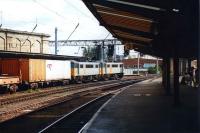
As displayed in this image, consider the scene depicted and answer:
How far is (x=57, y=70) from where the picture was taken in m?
49.6

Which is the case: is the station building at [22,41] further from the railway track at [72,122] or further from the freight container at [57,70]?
the railway track at [72,122]

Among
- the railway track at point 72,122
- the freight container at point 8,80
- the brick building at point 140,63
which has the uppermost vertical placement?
the brick building at point 140,63

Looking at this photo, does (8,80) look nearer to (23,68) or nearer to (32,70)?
(23,68)

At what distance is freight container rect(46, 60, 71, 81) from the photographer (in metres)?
46.5

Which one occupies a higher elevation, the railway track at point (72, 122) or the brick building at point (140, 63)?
the brick building at point (140, 63)

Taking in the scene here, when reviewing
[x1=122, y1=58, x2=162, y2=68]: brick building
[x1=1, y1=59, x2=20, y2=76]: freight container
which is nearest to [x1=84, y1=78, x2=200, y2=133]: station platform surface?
[x1=1, y1=59, x2=20, y2=76]: freight container

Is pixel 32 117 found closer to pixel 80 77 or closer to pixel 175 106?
pixel 175 106

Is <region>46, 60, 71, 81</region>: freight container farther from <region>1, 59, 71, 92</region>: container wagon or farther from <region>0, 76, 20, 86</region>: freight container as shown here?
<region>0, 76, 20, 86</region>: freight container

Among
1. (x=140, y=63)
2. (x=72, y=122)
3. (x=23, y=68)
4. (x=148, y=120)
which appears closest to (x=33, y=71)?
(x=23, y=68)

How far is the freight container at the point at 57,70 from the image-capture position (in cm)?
4650

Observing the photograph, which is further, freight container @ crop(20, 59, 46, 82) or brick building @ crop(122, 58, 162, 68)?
brick building @ crop(122, 58, 162, 68)

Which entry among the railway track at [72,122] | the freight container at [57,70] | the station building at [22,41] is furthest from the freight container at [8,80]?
the station building at [22,41]

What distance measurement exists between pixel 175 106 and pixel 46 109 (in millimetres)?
6931

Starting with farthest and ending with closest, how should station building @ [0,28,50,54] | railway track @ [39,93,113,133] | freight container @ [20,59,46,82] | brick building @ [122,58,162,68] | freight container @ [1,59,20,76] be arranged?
brick building @ [122,58,162,68] < station building @ [0,28,50,54] < freight container @ [20,59,46,82] < freight container @ [1,59,20,76] < railway track @ [39,93,113,133]
